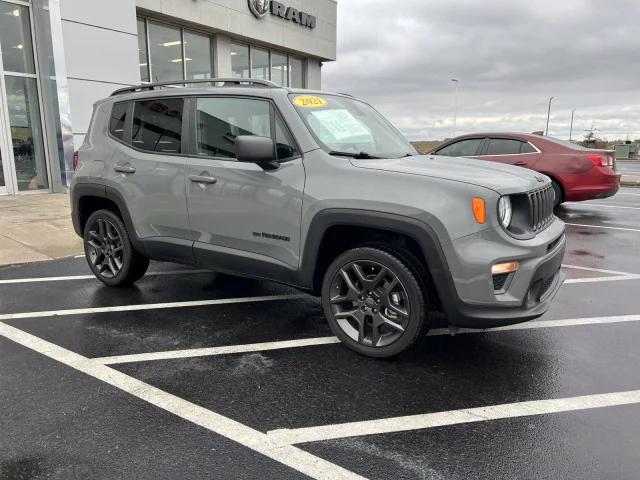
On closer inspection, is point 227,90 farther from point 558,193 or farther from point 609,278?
point 558,193

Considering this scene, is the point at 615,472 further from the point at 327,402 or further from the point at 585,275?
the point at 585,275

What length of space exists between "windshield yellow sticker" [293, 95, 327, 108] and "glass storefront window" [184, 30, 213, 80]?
1320cm

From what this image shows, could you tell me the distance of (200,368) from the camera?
11.4ft

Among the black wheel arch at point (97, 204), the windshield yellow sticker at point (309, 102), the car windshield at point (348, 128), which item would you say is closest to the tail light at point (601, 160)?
the car windshield at point (348, 128)

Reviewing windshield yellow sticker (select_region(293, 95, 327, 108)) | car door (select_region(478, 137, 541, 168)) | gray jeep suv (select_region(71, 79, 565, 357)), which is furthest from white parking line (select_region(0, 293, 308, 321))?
car door (select_region(478, 137, 541, 168))

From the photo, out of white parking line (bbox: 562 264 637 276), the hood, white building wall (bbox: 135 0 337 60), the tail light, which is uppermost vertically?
white building wall (bbox: 135 0 337 60)

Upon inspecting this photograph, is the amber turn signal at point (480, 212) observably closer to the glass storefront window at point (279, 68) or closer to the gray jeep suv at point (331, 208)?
the gray jeep suv at point (331, 208)

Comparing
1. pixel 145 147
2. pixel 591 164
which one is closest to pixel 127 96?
pixel 145 147

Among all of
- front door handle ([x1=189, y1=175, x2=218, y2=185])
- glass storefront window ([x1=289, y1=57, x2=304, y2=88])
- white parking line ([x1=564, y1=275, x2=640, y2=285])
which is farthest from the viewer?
glass storefront window ([x1=289, y1=57, x2=304, y2=88])

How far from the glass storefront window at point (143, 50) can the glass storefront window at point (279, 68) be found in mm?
5923

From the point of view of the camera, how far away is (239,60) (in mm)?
18531

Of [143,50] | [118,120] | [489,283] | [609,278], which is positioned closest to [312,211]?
[489,283]

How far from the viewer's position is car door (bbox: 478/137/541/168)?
962cm

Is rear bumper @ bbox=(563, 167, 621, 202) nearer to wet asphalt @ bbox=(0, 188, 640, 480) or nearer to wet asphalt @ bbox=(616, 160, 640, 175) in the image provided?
wet asphalt @ bbox=(0, 188, 640, 480)
